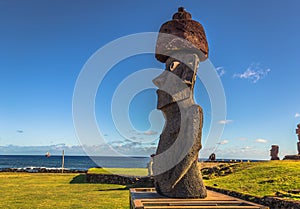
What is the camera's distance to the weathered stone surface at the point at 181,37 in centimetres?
672

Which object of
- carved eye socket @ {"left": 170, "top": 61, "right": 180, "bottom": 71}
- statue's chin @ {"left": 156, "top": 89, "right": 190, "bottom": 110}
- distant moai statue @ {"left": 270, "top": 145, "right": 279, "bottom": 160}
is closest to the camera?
statue's chin @ {"left": 156, "top": 89, "right": 190, "bottom": 110}

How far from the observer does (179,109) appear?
21.1 ft

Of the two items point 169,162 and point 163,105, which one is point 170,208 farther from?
point 163,105

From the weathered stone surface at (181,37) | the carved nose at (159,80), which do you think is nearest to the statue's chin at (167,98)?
the carved nose at (159,80)

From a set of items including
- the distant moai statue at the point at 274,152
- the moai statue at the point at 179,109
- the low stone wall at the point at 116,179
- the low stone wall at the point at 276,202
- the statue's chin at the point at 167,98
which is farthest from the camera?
the distant moai statue at the point at 274,152

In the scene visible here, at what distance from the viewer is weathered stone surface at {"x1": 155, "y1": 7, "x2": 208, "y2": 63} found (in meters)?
6.72

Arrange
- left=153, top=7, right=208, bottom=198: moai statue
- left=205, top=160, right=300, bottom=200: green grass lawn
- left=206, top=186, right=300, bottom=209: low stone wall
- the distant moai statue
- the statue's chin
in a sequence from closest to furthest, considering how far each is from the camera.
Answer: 1. left=153, top=7, right=208, bottom=198: moai statue
2. the statue's chin
3. left=206, top=186, right=300, bottom=209: low stone wall
4. left=205, top=160, right=300, bottom=200: green grass lawn
5. the distant moai statue

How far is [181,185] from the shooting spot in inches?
237

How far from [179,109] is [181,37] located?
162 centimetres

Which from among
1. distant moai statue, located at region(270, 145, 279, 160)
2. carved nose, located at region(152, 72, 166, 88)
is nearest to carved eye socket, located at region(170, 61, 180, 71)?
carved nose, located at region(152, 72, 166, 88)

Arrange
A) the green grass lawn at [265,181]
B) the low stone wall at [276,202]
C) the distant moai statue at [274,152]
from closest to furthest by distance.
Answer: the low stone wall at [276,202]
the green grass lawn at [265,181]
the distant moai statue at [274,152]

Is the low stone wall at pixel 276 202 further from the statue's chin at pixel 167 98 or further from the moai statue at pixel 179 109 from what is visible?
the statue's chin at pixel 167 98

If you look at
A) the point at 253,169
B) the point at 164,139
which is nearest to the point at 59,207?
the point at 164,139

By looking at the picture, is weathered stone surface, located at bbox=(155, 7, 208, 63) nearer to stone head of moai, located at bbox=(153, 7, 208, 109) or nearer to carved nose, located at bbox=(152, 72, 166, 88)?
stone head of moai, located at bbox=(153, 7, 208, 109)
